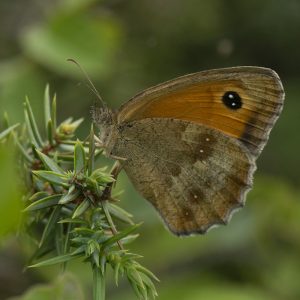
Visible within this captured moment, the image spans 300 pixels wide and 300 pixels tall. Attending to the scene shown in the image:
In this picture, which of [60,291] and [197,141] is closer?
[60,291]

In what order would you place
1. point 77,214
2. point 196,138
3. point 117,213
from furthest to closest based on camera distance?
1. point 196,138
2. point 117,213
3. point 77,214

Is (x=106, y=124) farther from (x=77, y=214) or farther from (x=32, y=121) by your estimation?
(x=77, y=214)

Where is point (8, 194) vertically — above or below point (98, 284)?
above

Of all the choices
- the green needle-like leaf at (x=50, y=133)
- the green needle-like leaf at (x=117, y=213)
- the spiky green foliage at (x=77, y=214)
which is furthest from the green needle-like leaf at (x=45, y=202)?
the green needle-like leaf at (x=50, y=133)

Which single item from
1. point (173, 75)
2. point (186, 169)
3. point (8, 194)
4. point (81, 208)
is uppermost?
point (8, 194)

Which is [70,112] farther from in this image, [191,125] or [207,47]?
[191,125]

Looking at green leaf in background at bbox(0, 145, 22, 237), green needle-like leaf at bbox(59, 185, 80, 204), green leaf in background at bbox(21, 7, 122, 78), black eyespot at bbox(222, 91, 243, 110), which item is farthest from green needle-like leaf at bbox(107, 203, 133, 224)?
green leaf in background at bbox(21, 7, 122, 78)

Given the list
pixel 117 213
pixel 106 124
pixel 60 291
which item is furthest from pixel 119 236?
pixel 106 124

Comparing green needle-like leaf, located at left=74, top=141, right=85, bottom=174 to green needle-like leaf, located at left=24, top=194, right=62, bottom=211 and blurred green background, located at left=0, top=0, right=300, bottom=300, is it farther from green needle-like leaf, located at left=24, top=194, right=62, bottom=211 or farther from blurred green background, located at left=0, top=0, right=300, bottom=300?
blurred green background, located at left=0, top=0, right=300, bottom=300

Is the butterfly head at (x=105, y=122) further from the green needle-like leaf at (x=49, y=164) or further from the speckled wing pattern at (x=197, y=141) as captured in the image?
the green needle-like leaf at (x=49, y=164)

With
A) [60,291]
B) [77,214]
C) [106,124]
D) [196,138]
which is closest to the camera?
[77,214]
